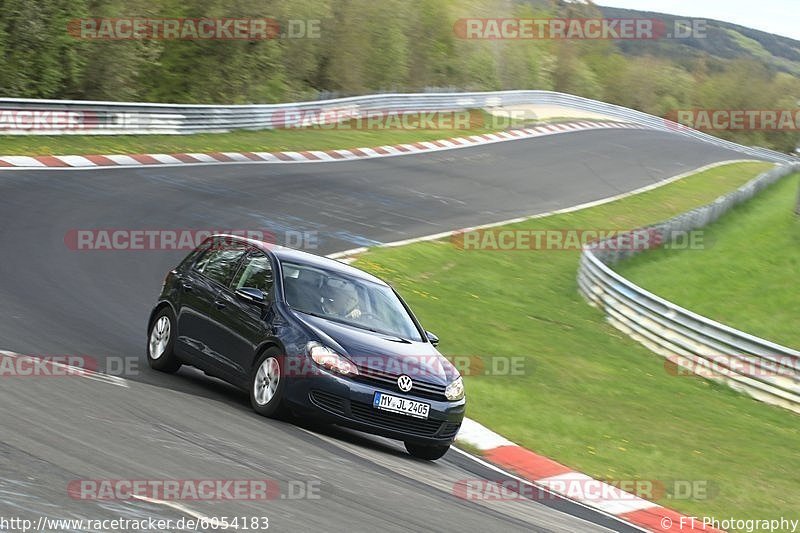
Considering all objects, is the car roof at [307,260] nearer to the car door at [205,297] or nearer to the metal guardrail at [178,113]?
the car door at [205,297]

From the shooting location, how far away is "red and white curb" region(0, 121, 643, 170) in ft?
76.9

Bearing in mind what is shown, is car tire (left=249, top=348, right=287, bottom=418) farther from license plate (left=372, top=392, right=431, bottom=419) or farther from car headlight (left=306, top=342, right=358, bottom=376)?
license plate (left=372, top=392, right=431, bottom=419)

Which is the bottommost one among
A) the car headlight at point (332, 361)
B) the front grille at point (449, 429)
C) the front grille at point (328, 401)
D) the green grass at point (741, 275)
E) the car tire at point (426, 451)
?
the green grass at point (741, 275)

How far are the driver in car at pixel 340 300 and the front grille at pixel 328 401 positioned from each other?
107cm

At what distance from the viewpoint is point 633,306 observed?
19516 mm

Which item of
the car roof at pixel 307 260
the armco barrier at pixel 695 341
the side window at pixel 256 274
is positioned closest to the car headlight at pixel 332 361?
the side window at pixel 256 274

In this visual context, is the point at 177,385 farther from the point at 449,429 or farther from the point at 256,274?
the point at 449,429

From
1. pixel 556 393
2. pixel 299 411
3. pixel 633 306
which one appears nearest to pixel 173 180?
pixel 633 306

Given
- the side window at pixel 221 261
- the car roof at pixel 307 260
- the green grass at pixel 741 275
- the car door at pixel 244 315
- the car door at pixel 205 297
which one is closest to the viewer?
the car door at pixel 244 315

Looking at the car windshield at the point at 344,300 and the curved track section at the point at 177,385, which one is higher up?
the car windshield at the point at 344,300

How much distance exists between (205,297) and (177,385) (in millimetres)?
914

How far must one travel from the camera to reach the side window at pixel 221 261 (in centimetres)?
1121

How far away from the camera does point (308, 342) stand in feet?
31.9

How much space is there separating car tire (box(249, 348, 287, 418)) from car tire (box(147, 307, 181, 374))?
147 centimetres
